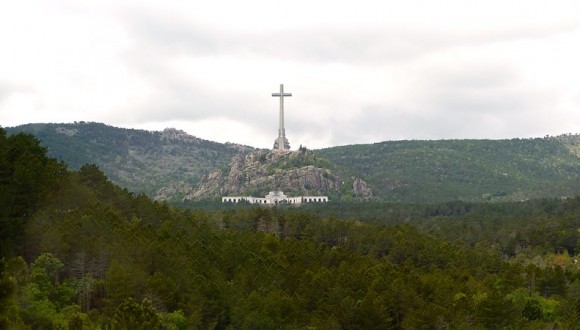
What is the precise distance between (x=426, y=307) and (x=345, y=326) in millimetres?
7397

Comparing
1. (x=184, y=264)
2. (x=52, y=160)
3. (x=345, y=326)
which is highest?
(x=52, y=160)

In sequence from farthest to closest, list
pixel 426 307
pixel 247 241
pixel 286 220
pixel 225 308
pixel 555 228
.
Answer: pixel 555 228 < pixel 286 220 < pixel 247 241 < pixel 426 307 < pixel 225 308

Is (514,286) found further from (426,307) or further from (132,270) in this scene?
(132,270)

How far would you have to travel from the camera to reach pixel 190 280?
74.5 meters

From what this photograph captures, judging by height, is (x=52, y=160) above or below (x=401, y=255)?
above

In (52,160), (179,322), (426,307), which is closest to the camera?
(179,322)

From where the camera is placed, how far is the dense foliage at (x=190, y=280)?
6456cm

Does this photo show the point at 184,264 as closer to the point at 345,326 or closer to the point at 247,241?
the point at 345,326

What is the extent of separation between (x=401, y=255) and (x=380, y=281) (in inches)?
1461

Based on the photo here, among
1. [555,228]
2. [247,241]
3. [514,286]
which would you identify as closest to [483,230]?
[555,228]

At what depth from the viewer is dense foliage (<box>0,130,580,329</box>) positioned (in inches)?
2542

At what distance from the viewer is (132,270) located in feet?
222

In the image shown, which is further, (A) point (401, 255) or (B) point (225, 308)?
(A) point (401, 255)

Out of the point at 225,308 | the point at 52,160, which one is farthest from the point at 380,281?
the point at 52,160
